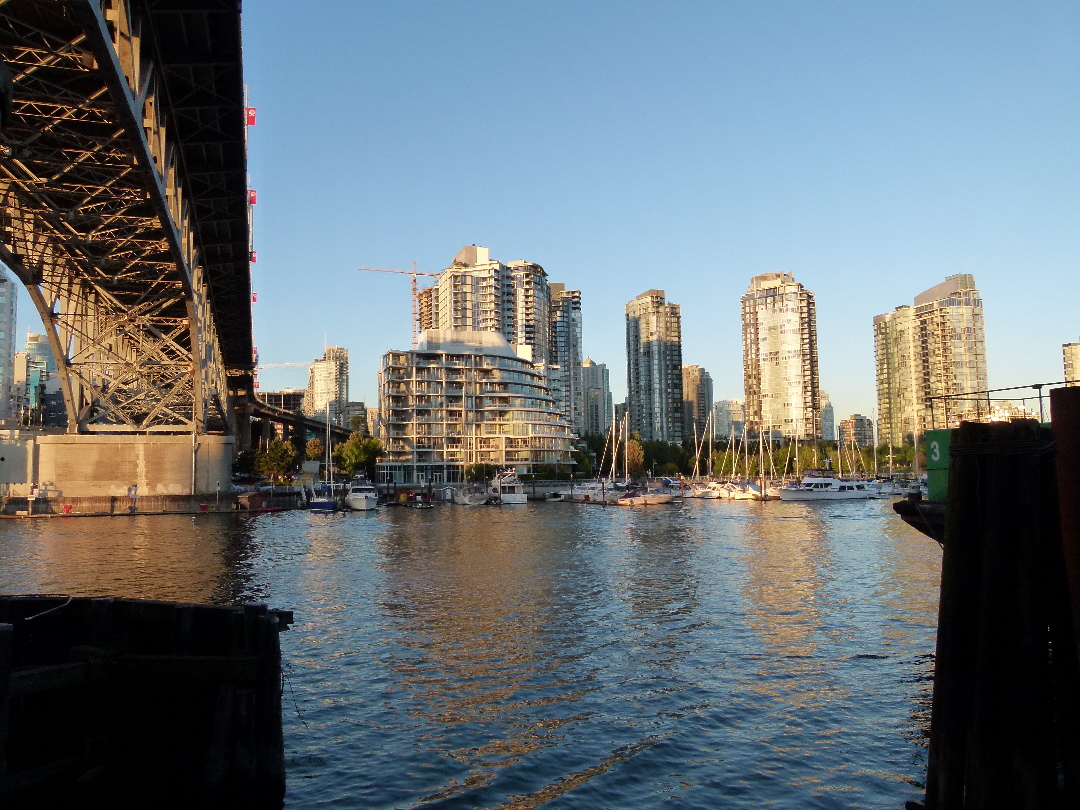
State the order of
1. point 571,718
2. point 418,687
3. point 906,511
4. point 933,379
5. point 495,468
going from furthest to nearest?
point 933,379
point 495,468
point 906,511
point 418,687
point 571,718

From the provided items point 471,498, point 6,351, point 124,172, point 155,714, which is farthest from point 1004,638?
Result: point 6,351

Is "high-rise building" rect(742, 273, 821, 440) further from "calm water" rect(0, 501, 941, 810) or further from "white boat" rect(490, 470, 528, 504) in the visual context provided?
"calm water" rect(0, 501, 941, 810)

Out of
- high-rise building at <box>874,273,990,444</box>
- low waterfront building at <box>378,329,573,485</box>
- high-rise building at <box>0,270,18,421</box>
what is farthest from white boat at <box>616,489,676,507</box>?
high-rise building at <box>0,270,18,421</box>

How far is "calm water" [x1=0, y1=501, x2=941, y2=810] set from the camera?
446 inches

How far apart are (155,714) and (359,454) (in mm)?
104841

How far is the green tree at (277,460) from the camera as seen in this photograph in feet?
335

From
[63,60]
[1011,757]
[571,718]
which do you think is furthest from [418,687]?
[63,60]

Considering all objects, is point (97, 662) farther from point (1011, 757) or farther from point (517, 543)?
point (517, 543)

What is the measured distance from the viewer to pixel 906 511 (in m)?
18.4

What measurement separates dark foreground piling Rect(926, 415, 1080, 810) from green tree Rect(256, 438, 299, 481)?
100m

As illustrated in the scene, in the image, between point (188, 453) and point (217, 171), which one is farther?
point (188, 453)

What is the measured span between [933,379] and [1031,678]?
170900 millimetres

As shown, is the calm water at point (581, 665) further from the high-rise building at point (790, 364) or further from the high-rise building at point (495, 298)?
the high-rise building at point (790, 364)

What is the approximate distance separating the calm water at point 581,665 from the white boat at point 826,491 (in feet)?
172
